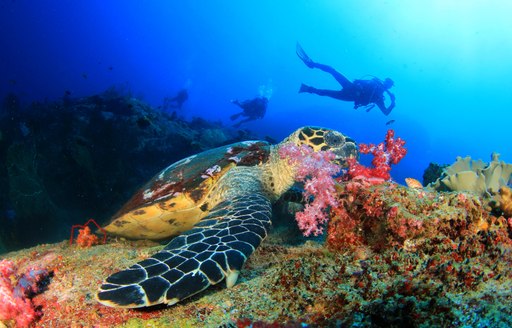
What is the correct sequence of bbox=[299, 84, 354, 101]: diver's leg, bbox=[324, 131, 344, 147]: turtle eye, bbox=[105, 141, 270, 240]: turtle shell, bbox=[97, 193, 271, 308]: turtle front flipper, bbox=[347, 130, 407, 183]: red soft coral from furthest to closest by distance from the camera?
bbox=[299, 84, 354, 101]: diver's leg
bbox=[105, 141, 270, 240]: turtle shell
bbox=[324, 131, 344, 147]: turtle eye
bbox=[347, 130, 407, 183]: red soft coral
bbox=[97, 193, 271, 308]: turtle front flipper

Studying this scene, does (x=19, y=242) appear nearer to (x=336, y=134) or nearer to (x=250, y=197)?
(x=250, y=197)

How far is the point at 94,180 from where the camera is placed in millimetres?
8203

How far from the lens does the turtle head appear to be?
154 inches

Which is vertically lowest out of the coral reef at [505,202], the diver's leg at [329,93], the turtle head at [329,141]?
the coral reef at [505,202]

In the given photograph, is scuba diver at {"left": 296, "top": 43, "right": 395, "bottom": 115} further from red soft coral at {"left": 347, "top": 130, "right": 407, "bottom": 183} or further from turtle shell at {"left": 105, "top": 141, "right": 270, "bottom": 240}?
red soft coral at {"left": 347, "top": 130, "right": 407, "bottom": 183}

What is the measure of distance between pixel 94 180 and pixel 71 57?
61.2 meters

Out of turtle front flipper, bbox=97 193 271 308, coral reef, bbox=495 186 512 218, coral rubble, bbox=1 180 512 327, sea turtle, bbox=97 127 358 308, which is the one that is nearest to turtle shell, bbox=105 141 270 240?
sea turtle, bbox=97 127 358 308

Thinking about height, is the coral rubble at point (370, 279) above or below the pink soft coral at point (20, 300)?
above

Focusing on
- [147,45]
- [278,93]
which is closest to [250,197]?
[278,93]

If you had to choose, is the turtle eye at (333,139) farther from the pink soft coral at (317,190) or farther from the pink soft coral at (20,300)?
the pink soft coral at (20,300)

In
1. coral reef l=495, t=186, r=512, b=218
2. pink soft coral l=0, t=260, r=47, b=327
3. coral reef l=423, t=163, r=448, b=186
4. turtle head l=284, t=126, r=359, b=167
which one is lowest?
pink soft coral l=0, t=260, r=47, b=327

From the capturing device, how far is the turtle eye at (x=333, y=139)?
406 centimetres

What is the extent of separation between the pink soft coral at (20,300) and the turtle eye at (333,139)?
3.77m

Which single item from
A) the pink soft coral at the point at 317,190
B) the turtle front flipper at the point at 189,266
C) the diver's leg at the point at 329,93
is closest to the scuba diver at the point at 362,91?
the diver's leg at the point at 329,93
